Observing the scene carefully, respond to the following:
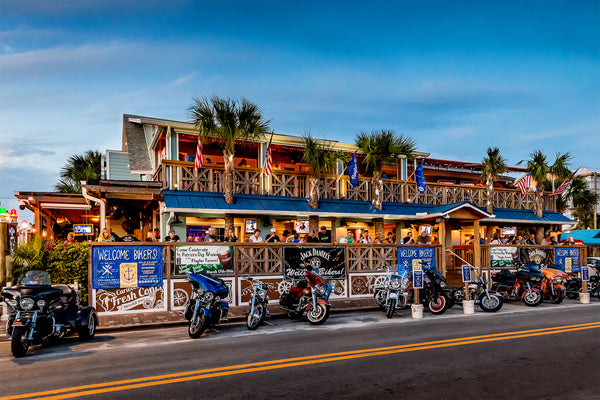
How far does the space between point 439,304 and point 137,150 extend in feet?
51.3

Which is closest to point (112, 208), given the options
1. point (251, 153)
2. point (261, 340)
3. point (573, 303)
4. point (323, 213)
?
point (251, 153)

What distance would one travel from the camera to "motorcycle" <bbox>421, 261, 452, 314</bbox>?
13.8 m

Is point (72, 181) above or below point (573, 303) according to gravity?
above

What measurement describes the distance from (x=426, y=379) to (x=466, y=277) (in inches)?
335

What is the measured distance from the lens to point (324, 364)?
747 centimetres

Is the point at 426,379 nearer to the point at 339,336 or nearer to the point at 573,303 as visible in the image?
the point at 339,336

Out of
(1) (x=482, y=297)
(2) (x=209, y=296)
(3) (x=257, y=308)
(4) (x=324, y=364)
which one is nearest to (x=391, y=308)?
(1) (x=482, y=297)

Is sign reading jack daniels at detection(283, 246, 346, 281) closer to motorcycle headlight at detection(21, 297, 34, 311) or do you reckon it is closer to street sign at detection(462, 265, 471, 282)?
street sign at detection(462, 265, 471, 282)

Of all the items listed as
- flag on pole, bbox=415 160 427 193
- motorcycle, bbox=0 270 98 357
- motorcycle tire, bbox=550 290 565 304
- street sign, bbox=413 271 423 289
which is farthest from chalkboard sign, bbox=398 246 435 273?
motorcycle, bbox=0 270 98 357

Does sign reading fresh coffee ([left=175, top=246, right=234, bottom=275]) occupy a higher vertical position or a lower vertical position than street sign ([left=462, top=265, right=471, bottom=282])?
higher

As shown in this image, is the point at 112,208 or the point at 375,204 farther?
the point at 375,204

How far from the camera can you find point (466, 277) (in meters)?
14.4

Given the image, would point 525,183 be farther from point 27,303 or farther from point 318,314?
point 27,303

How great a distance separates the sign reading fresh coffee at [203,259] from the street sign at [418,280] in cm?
527
